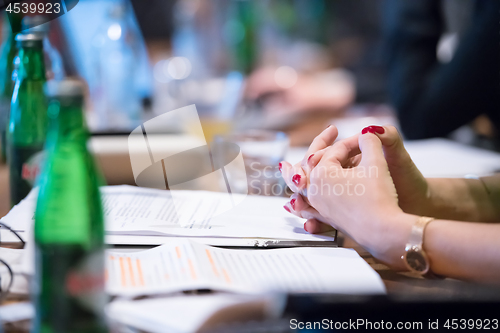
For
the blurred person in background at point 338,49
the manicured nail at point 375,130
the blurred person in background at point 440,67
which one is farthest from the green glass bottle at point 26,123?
the blurred person in background at point 338,49

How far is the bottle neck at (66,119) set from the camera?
350 mm

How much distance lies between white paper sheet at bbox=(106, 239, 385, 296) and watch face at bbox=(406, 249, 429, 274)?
5cm

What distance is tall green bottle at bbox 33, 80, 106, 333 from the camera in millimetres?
346

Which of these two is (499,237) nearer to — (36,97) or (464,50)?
(36,97)

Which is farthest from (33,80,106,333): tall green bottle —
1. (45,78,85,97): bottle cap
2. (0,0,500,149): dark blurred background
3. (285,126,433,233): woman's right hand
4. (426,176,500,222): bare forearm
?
(0,0,500,149): dark blurred background

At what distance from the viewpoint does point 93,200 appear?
0.39m

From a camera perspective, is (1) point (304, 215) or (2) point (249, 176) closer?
(1) point (304, 215)

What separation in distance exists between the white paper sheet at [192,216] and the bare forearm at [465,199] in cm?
16

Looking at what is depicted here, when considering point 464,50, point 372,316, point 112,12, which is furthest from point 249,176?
point 112,12

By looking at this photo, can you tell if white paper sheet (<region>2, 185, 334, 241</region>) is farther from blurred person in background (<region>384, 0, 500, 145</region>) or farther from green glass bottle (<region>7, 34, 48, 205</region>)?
blurred person in background (<region>384, 0, 500, 145</region>)

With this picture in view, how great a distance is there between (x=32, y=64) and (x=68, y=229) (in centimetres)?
43

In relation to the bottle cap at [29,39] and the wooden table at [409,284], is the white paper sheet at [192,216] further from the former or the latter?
the bottle cap at [29,39]

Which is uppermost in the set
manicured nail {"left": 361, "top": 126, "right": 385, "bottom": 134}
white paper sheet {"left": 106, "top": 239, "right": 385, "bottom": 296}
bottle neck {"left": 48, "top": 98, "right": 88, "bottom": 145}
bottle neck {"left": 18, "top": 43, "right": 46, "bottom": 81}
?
bottle neck {"left": 18, "top": 43, "right": 46, "bottom": 81}

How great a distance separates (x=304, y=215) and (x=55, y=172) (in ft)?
1.11
